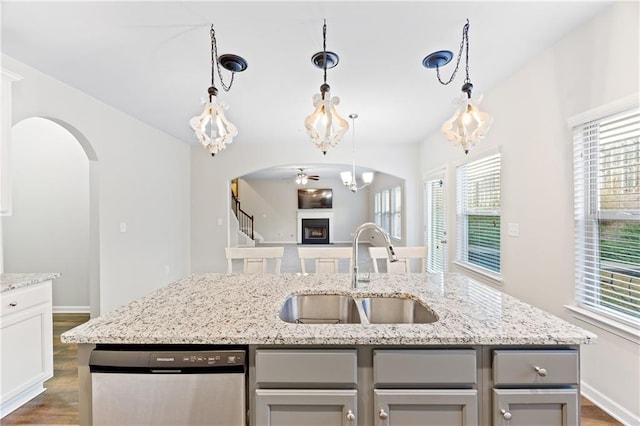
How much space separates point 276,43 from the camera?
7.16ft

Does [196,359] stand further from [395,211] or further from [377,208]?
[377,208]

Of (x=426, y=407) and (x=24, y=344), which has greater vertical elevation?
(x=426, y=407)

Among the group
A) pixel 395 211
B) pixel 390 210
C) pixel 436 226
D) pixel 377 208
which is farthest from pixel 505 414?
pixel 377 208

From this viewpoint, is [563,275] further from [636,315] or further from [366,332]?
[366,332]

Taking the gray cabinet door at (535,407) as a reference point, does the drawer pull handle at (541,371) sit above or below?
above

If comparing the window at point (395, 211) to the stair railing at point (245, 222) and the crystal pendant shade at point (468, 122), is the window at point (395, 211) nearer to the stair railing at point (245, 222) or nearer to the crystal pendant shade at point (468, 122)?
the crystal pendant shade at point (468, 122)

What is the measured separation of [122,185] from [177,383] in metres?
3.34

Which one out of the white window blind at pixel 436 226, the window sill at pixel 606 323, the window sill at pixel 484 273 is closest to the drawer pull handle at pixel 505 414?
the window sill at pixel 606 323

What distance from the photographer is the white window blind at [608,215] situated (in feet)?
5.81

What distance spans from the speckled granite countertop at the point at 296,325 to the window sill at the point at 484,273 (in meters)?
1.57

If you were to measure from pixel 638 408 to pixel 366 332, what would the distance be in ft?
6.28

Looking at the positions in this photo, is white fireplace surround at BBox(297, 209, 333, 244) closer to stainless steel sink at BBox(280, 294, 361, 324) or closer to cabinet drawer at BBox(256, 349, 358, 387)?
stainless steel sink at BBox(280, 294, 361, 324)

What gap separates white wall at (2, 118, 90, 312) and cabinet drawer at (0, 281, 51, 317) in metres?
2.10

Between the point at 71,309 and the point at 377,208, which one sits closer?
the point at 71,309
